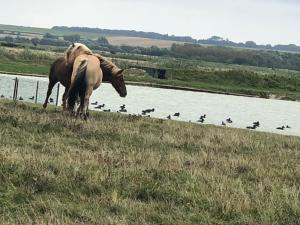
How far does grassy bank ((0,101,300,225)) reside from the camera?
7648 millimetres

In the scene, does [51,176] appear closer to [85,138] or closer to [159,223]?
[159,223]

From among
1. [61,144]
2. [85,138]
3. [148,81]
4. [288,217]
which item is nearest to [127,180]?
[288,217]

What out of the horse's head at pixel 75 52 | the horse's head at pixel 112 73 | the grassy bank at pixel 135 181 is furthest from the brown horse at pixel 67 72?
the grassy bank at pixel 135 181

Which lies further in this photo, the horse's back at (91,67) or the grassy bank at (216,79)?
the grassy bank at (216,79)

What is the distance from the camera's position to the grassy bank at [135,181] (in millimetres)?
7648

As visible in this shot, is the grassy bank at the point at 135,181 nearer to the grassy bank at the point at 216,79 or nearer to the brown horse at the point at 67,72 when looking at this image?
the brown horse at the point at 67,72

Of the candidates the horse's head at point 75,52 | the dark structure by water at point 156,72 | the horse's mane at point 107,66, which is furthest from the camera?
the dark structure by water at point 156,72

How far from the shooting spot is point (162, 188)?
9016mm

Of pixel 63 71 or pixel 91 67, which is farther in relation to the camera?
pixel 63 71

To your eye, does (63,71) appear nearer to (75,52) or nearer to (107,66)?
(75,52)

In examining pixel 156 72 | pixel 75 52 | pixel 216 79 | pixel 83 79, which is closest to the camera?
pixel 83 79

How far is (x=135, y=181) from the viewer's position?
942 cm

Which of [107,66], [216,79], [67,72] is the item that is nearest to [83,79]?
[67,72]

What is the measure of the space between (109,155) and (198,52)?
7175 inches
